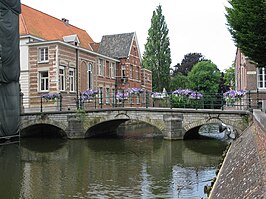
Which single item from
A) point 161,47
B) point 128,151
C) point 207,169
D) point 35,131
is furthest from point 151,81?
point 207,169

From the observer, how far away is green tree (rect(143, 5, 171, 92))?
1638 inches

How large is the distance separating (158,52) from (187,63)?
1606 cm

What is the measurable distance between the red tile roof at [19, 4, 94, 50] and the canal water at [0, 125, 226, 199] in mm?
12584

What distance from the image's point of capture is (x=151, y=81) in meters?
40.7

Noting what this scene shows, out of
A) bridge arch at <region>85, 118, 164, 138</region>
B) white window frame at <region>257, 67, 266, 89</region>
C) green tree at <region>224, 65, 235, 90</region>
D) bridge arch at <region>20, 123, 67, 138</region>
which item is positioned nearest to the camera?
bridge arch at <region>85, 118, 164, 138</region>

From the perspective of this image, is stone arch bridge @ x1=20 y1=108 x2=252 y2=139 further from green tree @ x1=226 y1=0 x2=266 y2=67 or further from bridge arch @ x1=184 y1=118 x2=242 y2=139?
green tree @ x1=226 y1=0 x2=266 y2=67

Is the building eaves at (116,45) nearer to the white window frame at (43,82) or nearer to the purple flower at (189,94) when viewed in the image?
the white window frame at (43,82)

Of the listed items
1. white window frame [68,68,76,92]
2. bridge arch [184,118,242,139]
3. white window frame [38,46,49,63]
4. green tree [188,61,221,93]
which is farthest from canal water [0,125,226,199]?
green tree [188,61,221,93]

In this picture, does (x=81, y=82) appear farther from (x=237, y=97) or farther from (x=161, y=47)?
(x=161, y=47)

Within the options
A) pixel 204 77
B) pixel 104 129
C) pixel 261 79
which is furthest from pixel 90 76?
pixel 204 77

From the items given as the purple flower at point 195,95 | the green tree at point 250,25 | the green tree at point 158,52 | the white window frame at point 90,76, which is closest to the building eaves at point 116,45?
the white window frame at point 90,76

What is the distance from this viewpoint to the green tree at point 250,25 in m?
10.9

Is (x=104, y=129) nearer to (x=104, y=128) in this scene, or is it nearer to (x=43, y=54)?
(x=104, y=128)

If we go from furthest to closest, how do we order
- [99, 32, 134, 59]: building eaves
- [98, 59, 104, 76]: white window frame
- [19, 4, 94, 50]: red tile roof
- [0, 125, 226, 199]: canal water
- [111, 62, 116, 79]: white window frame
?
1. [99, 32, 134, 59]: building eaves
2. [111, 62, 116, 79]: white window frame
3. [98, 59, 104, 76]: white window frame
4. [19, 4, 94, 50]: red tile roof
5. [0, 125, 226, 199]: canal water
